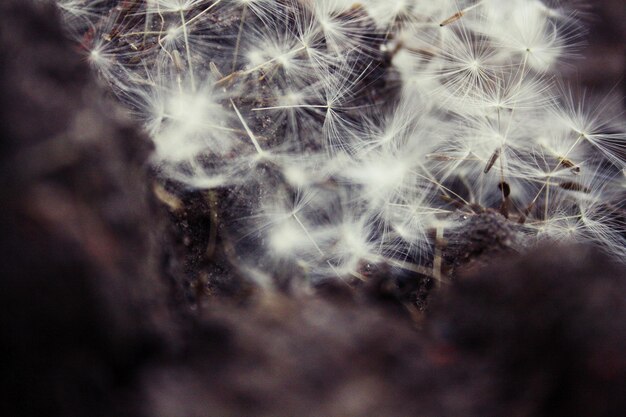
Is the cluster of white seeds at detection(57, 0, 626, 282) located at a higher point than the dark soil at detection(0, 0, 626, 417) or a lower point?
higher

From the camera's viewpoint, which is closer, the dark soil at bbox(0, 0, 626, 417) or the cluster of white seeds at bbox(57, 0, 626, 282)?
the dark soil at bbox(0, 0, 626, 417)

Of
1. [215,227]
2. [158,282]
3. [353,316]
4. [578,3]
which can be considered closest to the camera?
[353,316]

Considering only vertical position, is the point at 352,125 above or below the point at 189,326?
above

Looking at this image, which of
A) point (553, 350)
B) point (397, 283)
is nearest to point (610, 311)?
point (553, 350)

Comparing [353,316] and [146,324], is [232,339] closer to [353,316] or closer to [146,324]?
[146,324]

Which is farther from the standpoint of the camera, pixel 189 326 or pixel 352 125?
pixel 352 125
